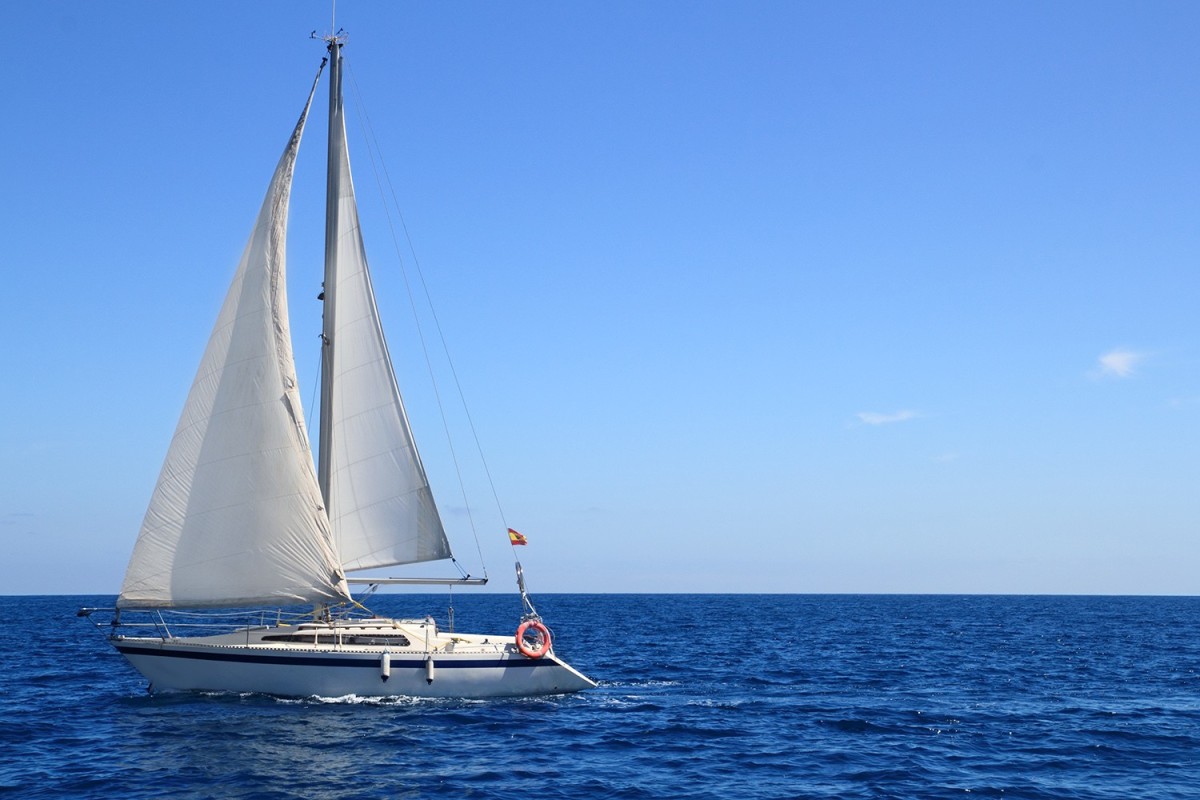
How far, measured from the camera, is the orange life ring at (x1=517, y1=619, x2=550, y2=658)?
1078 inches

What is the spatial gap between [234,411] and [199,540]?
136 inches

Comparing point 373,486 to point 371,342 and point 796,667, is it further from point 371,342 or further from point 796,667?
point 796,667

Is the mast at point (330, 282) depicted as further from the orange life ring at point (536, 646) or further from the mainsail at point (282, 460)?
the orange life ring at point (536, 646)

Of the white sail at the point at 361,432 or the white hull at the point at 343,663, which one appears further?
the white sail at the point at 361,432

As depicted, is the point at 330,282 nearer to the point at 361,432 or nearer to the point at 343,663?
the point at 361,432

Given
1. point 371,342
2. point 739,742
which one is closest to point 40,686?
point 371,342

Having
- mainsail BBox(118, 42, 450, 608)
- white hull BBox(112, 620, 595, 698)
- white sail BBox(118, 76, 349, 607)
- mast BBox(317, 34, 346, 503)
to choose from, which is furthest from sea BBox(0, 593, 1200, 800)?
mast BBox(317, 34, 346, 503)

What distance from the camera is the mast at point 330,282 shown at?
28375mm

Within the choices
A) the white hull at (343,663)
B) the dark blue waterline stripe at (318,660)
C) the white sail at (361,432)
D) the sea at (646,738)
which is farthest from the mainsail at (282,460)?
the sea at (646,738)

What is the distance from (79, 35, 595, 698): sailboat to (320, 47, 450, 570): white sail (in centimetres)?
4

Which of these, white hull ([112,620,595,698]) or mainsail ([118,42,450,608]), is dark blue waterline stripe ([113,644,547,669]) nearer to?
white hull ([112,620,595,698])

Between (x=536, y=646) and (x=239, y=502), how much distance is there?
8674 mm

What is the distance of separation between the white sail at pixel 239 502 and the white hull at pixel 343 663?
1.12 m

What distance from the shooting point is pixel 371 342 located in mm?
28953
